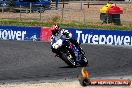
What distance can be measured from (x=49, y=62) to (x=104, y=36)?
33.2 feet

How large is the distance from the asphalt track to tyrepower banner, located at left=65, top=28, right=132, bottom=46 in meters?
1.27

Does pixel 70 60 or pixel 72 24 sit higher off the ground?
pixel 70 60

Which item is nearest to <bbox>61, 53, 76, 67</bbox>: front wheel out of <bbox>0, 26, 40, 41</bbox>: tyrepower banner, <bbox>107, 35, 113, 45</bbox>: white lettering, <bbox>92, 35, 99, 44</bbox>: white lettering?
<bbox>107, 35, 113, 45</bbox>: white lettering

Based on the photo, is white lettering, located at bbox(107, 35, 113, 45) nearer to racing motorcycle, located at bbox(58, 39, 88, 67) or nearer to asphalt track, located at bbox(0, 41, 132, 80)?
asphalt track, located at bbox(0, 41, 132, 80)

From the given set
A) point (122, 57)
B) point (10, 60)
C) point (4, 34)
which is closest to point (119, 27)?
point (4, 34)

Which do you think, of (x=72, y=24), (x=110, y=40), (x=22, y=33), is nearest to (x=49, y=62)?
(x=110, y=40)

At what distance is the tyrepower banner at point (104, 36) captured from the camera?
3192 cm

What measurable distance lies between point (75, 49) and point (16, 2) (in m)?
34.3

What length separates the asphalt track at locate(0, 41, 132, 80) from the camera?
19453 millimetres

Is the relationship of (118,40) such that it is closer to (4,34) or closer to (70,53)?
(4,34)

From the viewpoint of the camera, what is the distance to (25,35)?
35.3 metres

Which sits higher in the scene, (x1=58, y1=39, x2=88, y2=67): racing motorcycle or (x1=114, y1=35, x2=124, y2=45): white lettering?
(x1=58, y1=39, x2=88, y2=67): racing motorcycle

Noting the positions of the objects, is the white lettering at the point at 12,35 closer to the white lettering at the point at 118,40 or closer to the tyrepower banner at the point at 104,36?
the tyrepower banner at the point at 104,36

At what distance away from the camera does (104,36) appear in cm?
3253
